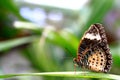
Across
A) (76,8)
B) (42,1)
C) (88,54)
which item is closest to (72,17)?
(76,8)

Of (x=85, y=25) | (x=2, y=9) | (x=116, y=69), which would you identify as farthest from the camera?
(x=2, y=9)

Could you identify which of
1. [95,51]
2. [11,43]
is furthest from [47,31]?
[95,51]

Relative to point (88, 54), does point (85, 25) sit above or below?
above

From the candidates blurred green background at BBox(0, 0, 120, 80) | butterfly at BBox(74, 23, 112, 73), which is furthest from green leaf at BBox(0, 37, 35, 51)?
butterfly at BBox(74, 23, 112, 73)

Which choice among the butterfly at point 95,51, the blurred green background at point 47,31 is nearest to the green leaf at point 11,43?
the blurred green background at point 47,31

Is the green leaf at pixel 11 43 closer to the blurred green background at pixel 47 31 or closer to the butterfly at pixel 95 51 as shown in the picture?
the blurred green background at pixel 47 31

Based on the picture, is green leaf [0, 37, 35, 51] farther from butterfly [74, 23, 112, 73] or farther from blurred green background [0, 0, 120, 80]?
butterfly [74, 23, 112, 73]

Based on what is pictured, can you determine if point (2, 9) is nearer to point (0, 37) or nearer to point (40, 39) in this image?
point (0, 37)
